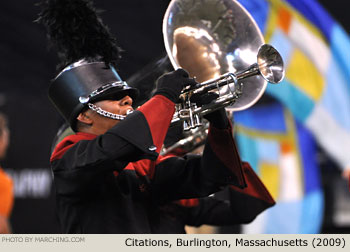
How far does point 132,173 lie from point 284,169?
8.10ft

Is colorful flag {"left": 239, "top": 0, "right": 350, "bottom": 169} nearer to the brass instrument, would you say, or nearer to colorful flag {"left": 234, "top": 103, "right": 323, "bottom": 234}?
colorful flag {"left": 234, "top": 103, "right": 323, "bottom": 234}

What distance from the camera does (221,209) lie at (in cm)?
287

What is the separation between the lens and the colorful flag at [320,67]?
3.98 metres

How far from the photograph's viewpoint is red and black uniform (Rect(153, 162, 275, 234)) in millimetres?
2578

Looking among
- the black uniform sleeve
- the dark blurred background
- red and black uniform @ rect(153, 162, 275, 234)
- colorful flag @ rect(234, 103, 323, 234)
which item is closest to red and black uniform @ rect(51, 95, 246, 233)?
the black uniform sleeve

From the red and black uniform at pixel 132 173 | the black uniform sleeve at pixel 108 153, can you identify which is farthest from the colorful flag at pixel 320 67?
the black uniform sleeve at pixel 108 153

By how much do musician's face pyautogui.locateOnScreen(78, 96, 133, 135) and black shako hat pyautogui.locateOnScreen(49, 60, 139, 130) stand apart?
0.09 feet

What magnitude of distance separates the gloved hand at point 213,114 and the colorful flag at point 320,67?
1.68 metres

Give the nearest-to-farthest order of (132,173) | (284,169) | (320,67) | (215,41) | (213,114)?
(213,114)
(132,173)
(215,41)
(320,67)
(284,169)

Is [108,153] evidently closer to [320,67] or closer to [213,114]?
[213,114]

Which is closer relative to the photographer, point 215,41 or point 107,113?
point 107,113

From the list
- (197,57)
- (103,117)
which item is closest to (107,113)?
(103,117)

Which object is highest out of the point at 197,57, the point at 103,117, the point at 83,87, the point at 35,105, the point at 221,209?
the point at 35,105

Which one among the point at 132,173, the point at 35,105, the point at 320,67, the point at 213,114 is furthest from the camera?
the point at 35,105
